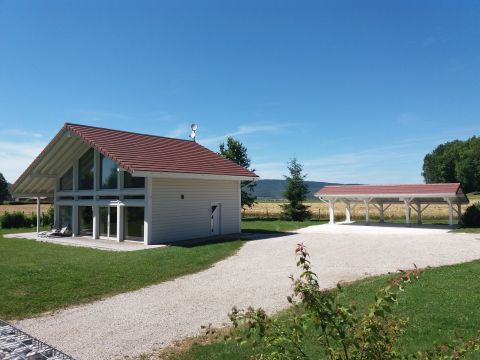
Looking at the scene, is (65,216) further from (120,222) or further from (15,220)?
(15,220)

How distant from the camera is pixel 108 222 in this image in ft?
67.5

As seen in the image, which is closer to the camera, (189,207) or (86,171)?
(189,207)

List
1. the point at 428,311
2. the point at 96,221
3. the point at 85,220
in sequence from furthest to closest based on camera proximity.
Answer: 1. the point at 85,220
2. the point at 96,221
3. the point at 428,311

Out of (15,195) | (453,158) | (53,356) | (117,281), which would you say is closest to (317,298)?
(53,356)

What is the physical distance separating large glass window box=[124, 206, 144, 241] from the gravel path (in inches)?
204

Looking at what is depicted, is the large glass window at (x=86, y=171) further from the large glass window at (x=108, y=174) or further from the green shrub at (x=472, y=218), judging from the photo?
the green shrub at (x=472, y=218)

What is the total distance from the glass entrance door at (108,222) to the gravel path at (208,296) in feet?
23.3

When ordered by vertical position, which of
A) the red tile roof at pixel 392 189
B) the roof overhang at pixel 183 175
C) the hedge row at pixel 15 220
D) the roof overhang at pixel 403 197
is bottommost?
the hedge row at pixel 15 220

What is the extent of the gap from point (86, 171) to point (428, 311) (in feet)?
63.1

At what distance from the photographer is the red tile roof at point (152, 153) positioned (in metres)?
18.6

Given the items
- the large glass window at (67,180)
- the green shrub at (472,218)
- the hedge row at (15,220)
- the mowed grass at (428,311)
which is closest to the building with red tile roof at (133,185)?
the large glass window at (67,180)

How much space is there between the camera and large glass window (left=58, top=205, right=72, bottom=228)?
23422 millimetres

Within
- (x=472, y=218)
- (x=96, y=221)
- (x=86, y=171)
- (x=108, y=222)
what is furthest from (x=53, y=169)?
(x=472, y=218)

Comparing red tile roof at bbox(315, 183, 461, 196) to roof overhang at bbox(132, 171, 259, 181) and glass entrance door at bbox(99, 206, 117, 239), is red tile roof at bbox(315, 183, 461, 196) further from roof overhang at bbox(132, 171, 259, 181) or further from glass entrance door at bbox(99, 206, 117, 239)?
glass entrance door at bbox(99, 206, 117, 239)
